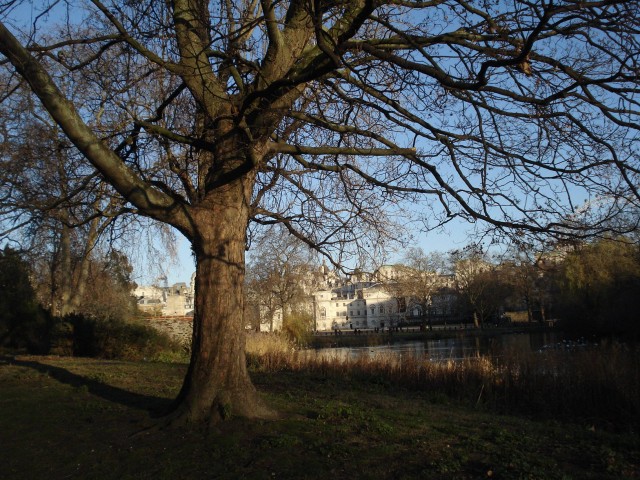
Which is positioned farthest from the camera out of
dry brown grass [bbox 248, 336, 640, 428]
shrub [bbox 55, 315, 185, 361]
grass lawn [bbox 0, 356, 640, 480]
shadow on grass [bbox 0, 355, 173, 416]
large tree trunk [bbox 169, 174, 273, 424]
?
shrub [bbox 55, 315, 185, 361]

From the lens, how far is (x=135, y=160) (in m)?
9.08

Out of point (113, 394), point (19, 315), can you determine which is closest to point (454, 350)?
point (19, 315)

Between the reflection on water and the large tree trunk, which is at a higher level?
the large tree trunk

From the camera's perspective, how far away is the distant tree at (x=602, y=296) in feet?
92.7

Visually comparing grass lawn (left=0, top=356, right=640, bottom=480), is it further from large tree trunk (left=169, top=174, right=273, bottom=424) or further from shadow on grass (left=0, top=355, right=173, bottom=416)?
large tree trunk (left=169, top=174, right=273, bottom=424)

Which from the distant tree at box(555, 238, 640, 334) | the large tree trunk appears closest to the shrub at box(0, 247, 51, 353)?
the large tree trunk

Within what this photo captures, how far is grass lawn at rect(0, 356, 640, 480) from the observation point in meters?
4.81

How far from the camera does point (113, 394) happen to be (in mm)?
8875

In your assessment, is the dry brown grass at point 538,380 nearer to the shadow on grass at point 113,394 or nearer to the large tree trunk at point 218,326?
the large tree trunk at point 218,326

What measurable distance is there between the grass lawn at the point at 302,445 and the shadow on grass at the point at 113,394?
2.3 inches

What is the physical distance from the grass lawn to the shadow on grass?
0.06 meters

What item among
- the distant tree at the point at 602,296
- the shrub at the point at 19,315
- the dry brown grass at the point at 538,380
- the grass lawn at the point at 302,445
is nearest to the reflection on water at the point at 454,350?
the dry brown grass at the point at 538,380

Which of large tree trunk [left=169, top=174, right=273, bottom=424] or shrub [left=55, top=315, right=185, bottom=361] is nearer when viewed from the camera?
large tree trunk [left=169, top=174, right=273, bottom=424]

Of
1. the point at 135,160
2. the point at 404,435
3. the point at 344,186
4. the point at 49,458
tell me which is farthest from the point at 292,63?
the point at 49,458
